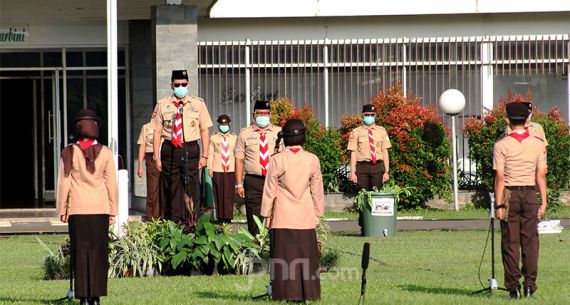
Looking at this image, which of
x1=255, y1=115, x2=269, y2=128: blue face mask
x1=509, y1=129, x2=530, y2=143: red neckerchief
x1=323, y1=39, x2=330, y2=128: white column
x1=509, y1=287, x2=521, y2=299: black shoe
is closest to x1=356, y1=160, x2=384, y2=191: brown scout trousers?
x1=255, y1=115, x2=269, y2=128: blue face mask

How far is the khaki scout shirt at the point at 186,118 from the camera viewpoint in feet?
52.2

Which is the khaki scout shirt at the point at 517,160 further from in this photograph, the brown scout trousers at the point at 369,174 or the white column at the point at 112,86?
the brown scout trousers at the point at 369,174

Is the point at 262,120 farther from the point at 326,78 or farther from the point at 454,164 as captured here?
the point at 326,78

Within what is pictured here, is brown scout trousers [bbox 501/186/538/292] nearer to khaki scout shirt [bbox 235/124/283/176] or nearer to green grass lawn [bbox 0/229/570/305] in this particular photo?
green grass lawn [bbox 0/229/570/305]

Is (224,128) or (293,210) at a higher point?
Answer: (224,128)

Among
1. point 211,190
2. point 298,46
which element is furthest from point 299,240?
point 298,46

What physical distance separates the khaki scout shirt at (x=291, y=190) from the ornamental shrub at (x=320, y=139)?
13.6 meters

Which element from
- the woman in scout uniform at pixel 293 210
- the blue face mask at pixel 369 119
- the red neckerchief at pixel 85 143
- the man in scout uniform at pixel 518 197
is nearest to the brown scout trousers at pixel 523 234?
the man in scout uniform at pixel 518 197

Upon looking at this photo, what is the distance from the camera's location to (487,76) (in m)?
27.2

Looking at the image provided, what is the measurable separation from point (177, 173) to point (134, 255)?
7.61 ft

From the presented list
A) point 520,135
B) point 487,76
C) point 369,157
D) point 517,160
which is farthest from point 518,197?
point 487,76

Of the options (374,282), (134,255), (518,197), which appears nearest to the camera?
(518,197)

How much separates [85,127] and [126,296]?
1.81m

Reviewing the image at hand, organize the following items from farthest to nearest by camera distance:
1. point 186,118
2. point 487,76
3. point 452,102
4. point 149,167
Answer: point 487,76 < point 452,102 < point 149,167 < point 186,118
